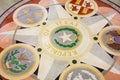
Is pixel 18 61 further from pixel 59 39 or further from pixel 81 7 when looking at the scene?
pixel 81 7

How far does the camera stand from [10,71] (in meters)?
1.28

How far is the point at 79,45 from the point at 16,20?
547 millimetres

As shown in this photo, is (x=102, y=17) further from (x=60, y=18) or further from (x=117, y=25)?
(x=60, y=18)

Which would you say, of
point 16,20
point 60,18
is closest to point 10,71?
point 16,20

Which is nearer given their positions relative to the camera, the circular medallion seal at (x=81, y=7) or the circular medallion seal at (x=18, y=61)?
the circular medallion seal at (x=18, y=61)

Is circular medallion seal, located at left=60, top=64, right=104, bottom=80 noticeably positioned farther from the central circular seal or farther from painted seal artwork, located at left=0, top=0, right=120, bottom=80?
the central circular seal

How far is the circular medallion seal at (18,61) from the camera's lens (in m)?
1.27

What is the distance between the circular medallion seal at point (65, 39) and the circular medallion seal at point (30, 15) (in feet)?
0.30

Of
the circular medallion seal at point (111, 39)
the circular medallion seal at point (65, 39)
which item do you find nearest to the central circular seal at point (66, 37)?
the circular medallion seal at point (65, 39)

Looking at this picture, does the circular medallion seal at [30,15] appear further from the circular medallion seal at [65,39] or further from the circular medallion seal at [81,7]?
the circular medallion seal at [81,7]

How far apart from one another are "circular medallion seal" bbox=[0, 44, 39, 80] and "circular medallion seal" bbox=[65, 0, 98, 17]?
1.60 feet

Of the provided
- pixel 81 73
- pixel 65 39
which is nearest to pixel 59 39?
pixel 65 39

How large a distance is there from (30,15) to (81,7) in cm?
42

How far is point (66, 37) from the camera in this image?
145 cm
